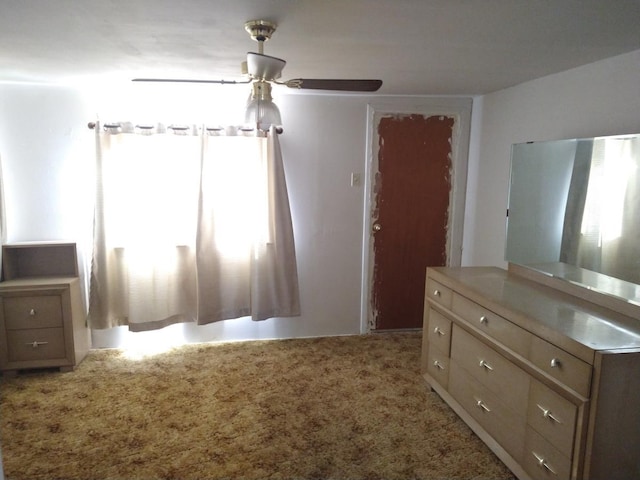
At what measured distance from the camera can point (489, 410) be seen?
2.23 m

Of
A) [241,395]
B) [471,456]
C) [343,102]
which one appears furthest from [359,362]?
[343,102]

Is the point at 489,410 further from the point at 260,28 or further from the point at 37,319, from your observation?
the point at 37,319

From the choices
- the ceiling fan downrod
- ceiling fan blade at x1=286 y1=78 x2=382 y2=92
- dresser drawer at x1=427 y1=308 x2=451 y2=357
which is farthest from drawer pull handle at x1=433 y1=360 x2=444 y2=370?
the ceiling fan downrod

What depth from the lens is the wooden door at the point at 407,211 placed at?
3713mm

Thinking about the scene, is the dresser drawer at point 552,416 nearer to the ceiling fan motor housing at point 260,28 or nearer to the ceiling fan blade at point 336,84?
the ceiling fan blade at point 336,84

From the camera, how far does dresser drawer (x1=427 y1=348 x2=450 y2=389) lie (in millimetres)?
2682

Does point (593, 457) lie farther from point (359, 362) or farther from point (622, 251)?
point (359, 362)

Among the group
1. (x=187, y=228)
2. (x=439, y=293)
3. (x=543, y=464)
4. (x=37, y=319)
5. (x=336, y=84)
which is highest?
(x=336, y=84)

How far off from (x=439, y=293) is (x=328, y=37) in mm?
1672

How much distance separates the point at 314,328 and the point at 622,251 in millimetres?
2468

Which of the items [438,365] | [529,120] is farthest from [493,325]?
[529,120]

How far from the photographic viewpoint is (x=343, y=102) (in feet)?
11.8

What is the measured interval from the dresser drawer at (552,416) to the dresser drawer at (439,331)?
75 cm

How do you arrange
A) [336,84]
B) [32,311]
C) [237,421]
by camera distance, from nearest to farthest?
[336,84]
[237,421]
[32,311]
